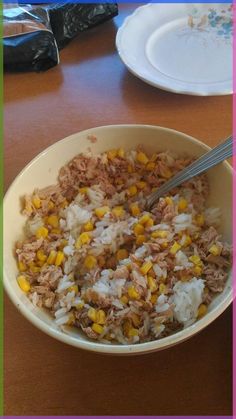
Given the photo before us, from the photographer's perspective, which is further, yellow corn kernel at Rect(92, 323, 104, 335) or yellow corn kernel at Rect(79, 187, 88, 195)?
yellow corn kernel at Rect(79, 187, 88, 195)

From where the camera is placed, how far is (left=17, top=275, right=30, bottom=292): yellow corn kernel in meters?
0.76

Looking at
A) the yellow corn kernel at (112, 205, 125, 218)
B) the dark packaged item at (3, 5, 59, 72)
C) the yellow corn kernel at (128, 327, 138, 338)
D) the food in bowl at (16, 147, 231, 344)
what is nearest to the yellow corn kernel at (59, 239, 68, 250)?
the food in bowl at (16, 147, 231, 344)

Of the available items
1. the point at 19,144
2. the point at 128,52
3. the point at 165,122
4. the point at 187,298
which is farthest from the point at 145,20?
the point at 187,298

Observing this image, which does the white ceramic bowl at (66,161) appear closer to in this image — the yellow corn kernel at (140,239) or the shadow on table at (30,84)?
the yellow corn kernel at (140,239)

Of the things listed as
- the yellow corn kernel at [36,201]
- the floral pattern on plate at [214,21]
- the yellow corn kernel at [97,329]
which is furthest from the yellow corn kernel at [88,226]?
the floral pattern on plate at [214,21]

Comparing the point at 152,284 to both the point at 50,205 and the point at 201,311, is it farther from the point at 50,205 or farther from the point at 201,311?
the point at 50,205

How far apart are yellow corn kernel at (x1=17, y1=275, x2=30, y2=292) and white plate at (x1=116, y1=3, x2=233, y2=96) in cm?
62

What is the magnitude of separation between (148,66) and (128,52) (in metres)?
0.07

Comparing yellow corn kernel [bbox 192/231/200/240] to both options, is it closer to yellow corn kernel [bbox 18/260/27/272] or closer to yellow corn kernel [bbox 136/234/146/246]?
yellow corn kernel [bbox 136/234/146/246]

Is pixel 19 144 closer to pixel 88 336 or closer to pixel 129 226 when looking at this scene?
pixel 129 226

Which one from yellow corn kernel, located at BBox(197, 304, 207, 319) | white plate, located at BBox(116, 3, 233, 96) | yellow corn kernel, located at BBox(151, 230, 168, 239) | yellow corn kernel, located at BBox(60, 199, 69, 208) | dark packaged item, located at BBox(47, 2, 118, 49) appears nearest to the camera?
yellow corn kernel, located at BBox(197, 304, 207, 319)

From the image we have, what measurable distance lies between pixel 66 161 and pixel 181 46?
0.58m

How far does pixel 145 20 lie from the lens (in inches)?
51.6

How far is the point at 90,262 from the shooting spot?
81 centimetres
